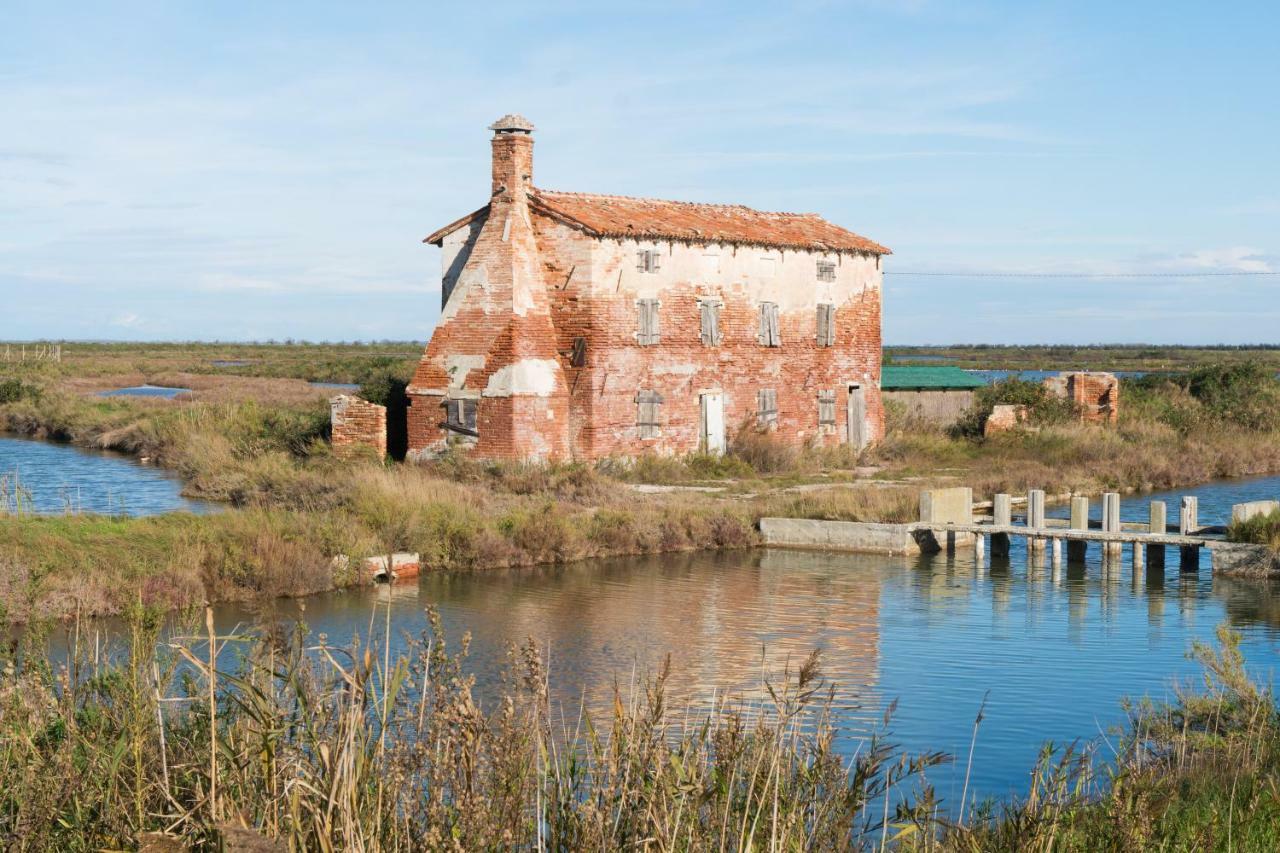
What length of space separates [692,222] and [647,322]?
3264 millimetres

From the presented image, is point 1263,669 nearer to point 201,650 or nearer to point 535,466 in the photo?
point 201,650

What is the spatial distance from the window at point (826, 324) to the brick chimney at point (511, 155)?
8.69 metres

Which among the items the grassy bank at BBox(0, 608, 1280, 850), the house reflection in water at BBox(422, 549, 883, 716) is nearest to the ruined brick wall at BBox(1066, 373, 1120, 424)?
the house reflection in water at BBox(422, 549, 883, 716)

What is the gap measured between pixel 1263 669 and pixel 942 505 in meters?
10.0

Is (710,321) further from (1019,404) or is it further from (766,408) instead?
(1019,404)

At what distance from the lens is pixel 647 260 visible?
3198 centimetres

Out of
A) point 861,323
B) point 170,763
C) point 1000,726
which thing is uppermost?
point 861,323

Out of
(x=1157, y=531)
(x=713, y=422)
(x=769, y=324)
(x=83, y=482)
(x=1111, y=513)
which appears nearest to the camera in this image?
(x=1157, y=531)

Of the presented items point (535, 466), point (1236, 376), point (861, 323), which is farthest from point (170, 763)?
point (1236, 376)

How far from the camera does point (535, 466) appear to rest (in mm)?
29312

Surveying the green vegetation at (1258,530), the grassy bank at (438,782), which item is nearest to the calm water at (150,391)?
the green vegetation at (1258,530)

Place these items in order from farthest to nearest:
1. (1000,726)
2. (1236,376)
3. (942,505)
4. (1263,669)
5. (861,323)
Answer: (1236,376)
(861,323)
(942,505)
(1263,669)
(1000,726)

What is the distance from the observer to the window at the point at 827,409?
120 ft

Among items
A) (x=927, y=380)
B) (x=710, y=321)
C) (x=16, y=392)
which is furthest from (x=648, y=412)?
(x=16, y=392)
